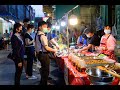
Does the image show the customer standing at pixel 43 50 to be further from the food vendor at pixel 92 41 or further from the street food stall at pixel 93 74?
the food vendor at pixel 92 41

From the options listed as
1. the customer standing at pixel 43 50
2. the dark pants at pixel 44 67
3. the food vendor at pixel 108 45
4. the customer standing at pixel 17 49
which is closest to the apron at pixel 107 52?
the food vendor at pixel 108 45

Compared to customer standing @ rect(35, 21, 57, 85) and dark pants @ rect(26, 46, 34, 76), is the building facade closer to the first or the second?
dark pants @ rect(26, 46, 34, 76)

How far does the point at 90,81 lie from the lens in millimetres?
6121

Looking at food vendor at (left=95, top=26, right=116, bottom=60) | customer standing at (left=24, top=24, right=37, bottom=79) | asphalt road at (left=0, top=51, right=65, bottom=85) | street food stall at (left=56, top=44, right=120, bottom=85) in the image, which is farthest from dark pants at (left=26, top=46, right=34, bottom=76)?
street food stall at (left=56, top=44, right=120, bottom=85)

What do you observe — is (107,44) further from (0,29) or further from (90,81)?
(0,29)

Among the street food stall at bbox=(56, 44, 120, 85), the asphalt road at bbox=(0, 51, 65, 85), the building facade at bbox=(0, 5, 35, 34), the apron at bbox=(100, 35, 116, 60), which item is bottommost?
the asphalt road at bbox=(0, 51, 65, 85)

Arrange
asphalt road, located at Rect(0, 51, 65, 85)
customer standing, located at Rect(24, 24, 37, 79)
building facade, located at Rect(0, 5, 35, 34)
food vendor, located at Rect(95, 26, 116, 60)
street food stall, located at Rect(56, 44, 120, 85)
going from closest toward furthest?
street food stall, located at Rect(56, 44, 120, 85) → food vendor, located at Rect(95, 26, 116, 60) → asphalt road, located at Rect(0, 51, 65, 85) → customer standing, located at Rect(24, 24, 37, 79) → building facade, located at Rect(0, 5, 35, 34)

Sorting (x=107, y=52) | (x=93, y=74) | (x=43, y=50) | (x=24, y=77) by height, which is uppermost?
(x=43, y=50)

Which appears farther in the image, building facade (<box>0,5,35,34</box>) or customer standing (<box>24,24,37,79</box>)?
building facade (<box>0,5,35,34</box>)

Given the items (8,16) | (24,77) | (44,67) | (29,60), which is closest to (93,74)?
(44,67)

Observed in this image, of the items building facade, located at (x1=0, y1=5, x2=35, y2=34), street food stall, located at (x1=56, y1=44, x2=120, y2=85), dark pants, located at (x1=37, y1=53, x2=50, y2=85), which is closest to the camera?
street food stall, located at (x1=56, y1=44, x2=120, y2=85)

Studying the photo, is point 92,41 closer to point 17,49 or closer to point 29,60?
point 29,60
